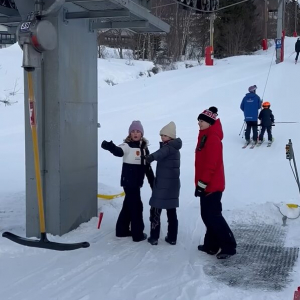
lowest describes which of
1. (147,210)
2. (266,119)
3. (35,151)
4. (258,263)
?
(258,263)

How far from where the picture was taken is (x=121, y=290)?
484 cm

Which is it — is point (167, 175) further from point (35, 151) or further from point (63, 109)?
point (35, 151)

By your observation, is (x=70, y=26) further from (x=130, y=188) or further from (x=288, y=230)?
(x=288, y=230)

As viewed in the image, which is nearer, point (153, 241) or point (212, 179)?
point (212, 179)

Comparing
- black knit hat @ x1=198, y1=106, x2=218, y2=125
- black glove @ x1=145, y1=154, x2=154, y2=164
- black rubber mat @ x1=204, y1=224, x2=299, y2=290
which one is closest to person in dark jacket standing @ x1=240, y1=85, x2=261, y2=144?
black rubber mat @ x1=204, y1=224, x2=299, y2=290

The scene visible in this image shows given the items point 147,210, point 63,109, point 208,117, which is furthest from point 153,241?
point 63,109

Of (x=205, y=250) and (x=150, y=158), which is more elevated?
(x=150, y=158)

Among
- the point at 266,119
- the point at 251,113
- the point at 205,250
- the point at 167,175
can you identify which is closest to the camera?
the point at 205,250

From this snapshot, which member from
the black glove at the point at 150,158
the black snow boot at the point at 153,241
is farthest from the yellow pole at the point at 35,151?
the black snow boot at the point at 153,241

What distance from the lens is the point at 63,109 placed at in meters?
6.29

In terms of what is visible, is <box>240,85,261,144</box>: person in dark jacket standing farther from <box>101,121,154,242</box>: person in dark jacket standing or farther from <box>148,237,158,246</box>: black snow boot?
<box>148,237,158,246</box>: black snow boot

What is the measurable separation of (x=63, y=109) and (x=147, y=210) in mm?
2645

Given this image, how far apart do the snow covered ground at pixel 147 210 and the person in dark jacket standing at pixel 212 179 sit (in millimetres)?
289

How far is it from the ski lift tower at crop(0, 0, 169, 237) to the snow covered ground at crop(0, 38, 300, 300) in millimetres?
410
